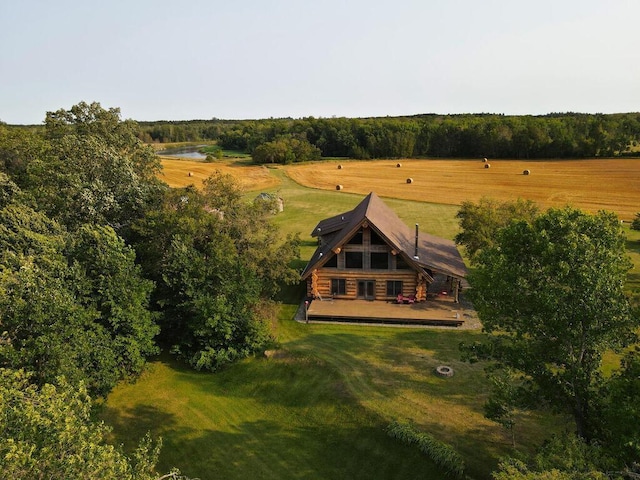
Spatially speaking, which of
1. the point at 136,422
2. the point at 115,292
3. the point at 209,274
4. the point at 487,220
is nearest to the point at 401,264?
the point at 487,220

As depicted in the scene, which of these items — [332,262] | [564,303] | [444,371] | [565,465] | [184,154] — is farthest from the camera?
[184,154]

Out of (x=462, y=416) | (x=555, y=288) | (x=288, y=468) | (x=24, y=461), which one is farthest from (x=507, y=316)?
(x=24, y=461)

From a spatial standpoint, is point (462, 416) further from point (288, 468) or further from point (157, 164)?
point (157, 164)

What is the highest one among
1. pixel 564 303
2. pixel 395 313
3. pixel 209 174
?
pixel 209 174

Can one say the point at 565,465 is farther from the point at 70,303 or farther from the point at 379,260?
the point at 70,303

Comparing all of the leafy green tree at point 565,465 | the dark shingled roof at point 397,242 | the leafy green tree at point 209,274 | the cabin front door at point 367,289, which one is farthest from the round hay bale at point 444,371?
the leafy green tree at point 209,274

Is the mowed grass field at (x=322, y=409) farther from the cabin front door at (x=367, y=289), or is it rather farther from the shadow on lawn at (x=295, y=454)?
the cabin front door at (x=367, y=289)
